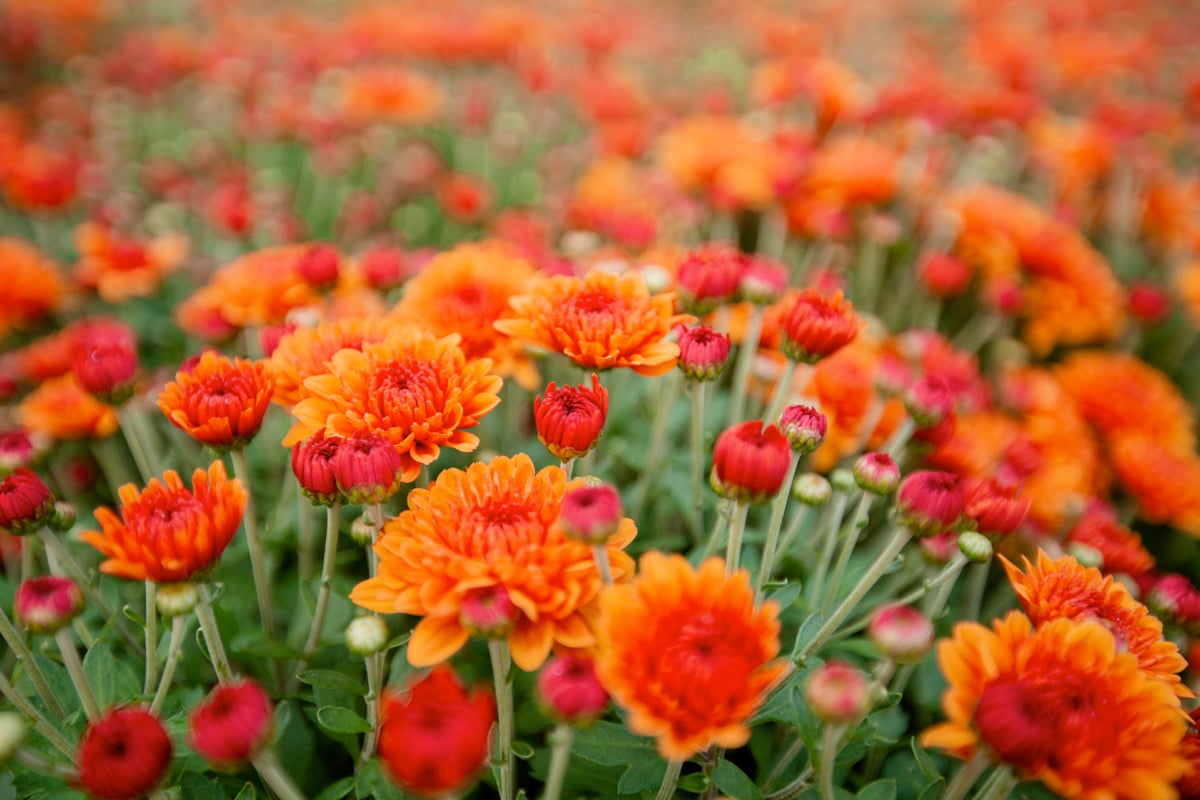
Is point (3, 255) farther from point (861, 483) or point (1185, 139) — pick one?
point (1185, 139)

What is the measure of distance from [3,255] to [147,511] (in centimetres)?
204

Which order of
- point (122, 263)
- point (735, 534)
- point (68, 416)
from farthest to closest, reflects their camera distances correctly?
point (122, 263), point (68, 416), point (735, 534)

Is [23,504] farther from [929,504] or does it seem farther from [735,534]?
[929,504]

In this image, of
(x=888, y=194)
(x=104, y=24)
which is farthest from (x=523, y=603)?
(x=104, y=24)

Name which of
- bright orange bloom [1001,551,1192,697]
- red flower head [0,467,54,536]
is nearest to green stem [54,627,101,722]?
red flower head [0,467,54,536]

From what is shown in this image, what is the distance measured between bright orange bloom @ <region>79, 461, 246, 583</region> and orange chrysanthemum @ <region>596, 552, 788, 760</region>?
0.61 m

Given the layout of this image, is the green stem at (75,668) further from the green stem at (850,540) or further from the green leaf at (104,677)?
the green stem at (850,540)

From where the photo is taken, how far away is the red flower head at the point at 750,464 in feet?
3.60

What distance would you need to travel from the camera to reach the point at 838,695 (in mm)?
909

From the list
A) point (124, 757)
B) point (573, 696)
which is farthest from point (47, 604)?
point (573, 696)

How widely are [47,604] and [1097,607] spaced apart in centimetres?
166

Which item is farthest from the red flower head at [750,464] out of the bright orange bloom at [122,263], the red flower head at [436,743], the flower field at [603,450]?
the bright orange bloom at [122,263]

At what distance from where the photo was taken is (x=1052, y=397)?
2.33 meters

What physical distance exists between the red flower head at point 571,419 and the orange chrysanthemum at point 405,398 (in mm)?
125
